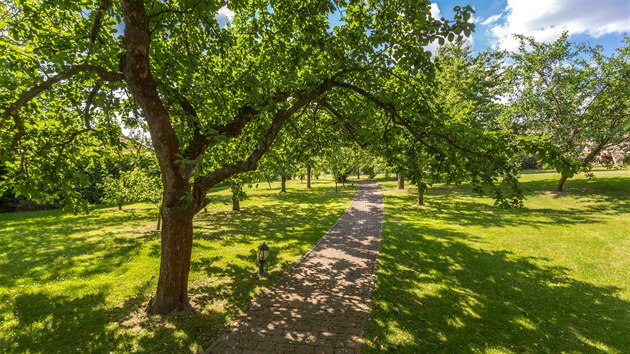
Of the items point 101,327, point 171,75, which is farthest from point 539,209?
point 101,327

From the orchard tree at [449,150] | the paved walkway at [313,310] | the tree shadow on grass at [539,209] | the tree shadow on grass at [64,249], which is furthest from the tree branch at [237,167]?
the tree shadow on grass at [539,209]

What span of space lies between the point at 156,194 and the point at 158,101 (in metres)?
12.1

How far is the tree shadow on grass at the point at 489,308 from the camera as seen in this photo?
6641 mm

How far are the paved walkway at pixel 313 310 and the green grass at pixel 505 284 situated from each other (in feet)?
1.83

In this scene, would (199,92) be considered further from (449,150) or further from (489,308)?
(489,308)

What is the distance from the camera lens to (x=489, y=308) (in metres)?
8.23

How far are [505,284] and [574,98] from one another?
895 inches

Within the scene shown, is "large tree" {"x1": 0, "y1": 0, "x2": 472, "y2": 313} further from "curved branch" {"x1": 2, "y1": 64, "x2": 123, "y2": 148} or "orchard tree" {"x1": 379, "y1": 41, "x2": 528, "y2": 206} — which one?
"orchard tree" {"x1": 379, "y1": 41, "x2": 528, "y2": 206}

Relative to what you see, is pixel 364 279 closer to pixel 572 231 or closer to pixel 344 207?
pixel 572 231

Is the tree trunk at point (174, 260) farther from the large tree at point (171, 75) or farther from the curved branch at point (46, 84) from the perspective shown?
the curved branch at point (46, 84)

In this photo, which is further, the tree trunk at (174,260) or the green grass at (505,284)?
the tree trunk at (174,260)

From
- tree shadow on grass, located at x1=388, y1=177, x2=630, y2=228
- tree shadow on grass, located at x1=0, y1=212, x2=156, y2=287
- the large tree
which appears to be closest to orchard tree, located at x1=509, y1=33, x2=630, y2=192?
tree shadow on grass, located at x1=388, y1=177, x2=630, y2=228

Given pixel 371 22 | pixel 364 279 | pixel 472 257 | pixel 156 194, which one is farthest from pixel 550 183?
pixel 156 194

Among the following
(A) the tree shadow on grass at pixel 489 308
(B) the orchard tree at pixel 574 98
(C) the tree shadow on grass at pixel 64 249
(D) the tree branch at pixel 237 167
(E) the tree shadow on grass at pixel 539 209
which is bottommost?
(A) the tree shadow on grass at pixel 489 308
